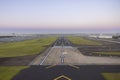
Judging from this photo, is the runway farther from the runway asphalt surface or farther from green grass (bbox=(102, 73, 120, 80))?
green grass (bbox=(102, 73, 120, 80))

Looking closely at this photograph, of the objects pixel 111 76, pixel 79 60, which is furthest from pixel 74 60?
pixel 111 76

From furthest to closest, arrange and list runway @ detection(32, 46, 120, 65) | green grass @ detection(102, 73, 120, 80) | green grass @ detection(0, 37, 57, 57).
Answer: green grass @ detection(0, 37, 57, 57) < runway @ detection(32, 46, 120, 65) < green grass @ detection(102, 73, 120, 80)

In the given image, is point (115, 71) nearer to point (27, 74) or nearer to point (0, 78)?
point (27, 74)

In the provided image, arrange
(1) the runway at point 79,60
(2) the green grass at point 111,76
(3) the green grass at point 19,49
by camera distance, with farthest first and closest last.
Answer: (3) the green grass at point 19,49 < (1) the runway at point 79,60 < (2) the green grass at point 111,76

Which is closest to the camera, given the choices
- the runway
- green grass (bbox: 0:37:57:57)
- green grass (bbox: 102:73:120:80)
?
green grass (bbox: 102:73:120:80)

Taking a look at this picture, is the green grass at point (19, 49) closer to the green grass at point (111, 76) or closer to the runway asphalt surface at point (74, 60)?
the runway asphalt surface at point (74, 60)

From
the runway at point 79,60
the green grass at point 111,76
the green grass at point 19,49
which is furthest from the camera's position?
the green grass at point 19,49

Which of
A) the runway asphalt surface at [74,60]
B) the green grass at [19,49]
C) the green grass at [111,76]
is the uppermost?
the green grass at [111,76]

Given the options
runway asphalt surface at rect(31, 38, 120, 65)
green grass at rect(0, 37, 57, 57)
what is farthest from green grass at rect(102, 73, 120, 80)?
green grass at rect(0, 37, 57, 57)

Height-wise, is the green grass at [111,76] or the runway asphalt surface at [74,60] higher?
the green grass at [111,76]

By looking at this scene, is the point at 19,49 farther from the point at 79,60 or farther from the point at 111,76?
the point at 111,76

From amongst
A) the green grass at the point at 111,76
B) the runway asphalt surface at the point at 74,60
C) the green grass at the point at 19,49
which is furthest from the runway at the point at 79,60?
the green grass at the point at 19,49
